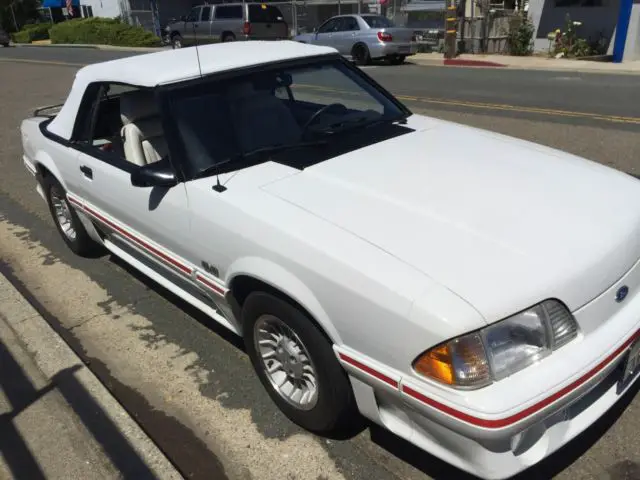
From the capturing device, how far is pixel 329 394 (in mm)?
2396

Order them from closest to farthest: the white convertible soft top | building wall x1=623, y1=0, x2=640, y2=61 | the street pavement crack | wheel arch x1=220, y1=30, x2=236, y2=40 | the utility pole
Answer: the white convertible soft top → the street pavement crack → building wall x1=623, y1=0, x2=640, y2=61 → the utility pole → wheel arch x1=220, y1=30, x2=236, y2=40

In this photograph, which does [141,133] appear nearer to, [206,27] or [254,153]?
[254,153]

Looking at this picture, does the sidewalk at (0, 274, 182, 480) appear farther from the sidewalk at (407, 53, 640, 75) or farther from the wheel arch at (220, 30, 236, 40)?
the wheel arch at (220, 30, 236, 40)

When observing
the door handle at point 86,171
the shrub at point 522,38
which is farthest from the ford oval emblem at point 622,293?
the shrub at point 522,38

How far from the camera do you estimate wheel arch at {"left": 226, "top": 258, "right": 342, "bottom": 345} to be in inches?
88.0

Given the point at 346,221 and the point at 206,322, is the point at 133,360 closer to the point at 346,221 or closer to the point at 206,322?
the point at 206,322

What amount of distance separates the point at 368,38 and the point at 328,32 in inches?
69.2

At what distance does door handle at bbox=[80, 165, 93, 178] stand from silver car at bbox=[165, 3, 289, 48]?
19457mm

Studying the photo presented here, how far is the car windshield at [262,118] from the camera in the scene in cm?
297

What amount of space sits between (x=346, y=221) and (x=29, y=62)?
27.0 m

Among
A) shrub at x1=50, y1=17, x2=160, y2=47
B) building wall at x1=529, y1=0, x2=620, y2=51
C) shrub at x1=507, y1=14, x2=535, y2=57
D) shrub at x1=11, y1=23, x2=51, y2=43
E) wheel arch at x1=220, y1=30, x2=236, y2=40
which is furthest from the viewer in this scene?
shrub at x1=11, y1=23, x2=51, y2=43

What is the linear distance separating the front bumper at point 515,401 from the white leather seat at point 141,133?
80.3 inches

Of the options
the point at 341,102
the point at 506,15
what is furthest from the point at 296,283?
the point at 506,15

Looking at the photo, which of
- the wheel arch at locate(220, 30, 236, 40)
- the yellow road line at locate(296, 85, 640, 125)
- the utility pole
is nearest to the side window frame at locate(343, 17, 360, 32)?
the utility pole
